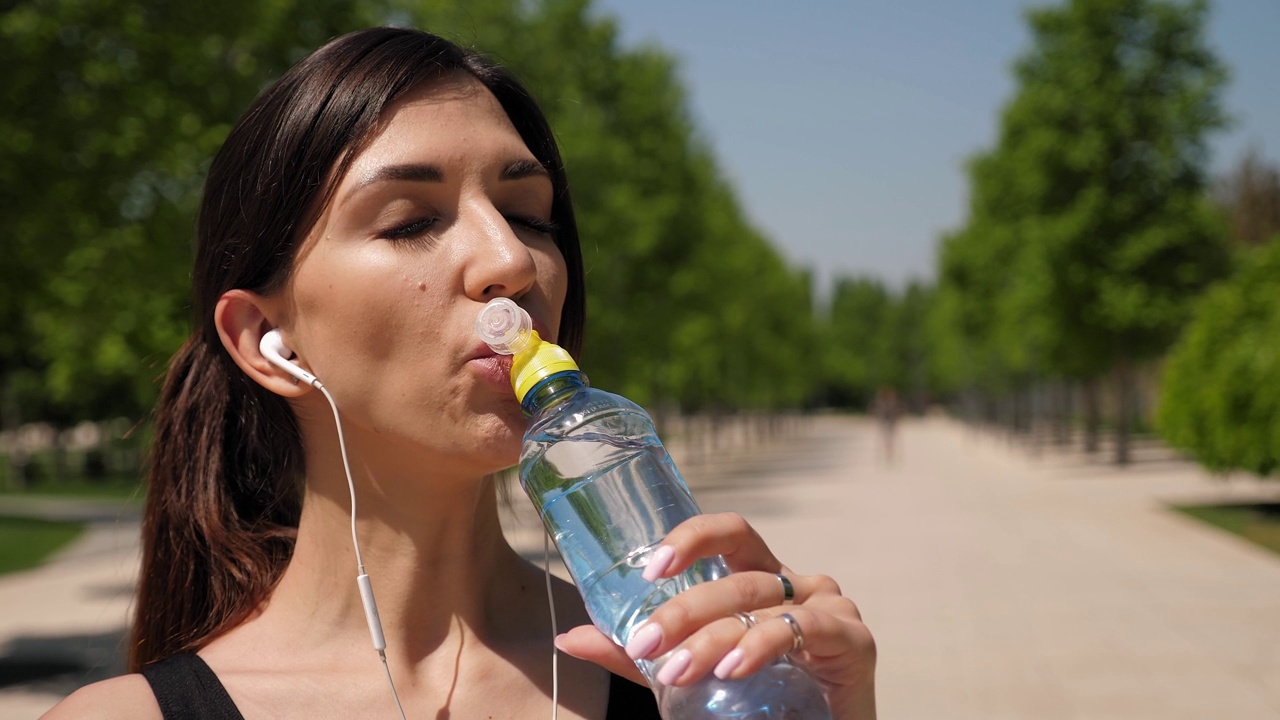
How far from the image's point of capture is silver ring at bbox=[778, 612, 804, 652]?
1.38 metres

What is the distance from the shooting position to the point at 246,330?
1878 millimetres

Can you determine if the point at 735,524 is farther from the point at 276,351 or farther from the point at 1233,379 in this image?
the point at 1233,379

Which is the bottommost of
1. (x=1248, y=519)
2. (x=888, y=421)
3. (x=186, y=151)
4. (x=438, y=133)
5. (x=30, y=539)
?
(x=30, y=539)

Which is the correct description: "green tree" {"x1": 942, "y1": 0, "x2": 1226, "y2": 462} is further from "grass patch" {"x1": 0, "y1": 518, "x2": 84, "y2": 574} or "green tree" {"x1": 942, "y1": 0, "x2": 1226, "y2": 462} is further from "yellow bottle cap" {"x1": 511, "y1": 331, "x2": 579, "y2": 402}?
"yellow bottle cap" {"x1": 511, "y1": 331, "x2": 579, "y2": 402}

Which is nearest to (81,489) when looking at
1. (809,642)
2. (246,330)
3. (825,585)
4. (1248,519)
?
(1248,519)

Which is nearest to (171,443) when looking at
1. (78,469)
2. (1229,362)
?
(1229,362)

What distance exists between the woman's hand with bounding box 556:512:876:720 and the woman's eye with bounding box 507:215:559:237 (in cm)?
63

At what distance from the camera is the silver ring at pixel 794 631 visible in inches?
54.2

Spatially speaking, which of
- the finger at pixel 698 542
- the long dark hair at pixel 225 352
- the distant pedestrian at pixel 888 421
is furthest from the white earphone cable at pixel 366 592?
the distant pedestrian at pixel 888 421

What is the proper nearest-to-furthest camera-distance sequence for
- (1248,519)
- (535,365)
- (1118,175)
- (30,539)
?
(535,365) < (1248,519) < (30,539) < (1118,175)

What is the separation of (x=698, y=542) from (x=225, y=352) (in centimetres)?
97

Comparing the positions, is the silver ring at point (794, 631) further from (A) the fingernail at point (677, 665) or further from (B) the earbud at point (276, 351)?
(B) the earbud at point (276, 351)

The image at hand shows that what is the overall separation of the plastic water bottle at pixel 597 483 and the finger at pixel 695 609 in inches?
4.5

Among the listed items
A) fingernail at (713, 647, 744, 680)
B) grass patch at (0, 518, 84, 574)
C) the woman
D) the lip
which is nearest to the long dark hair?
the woman
